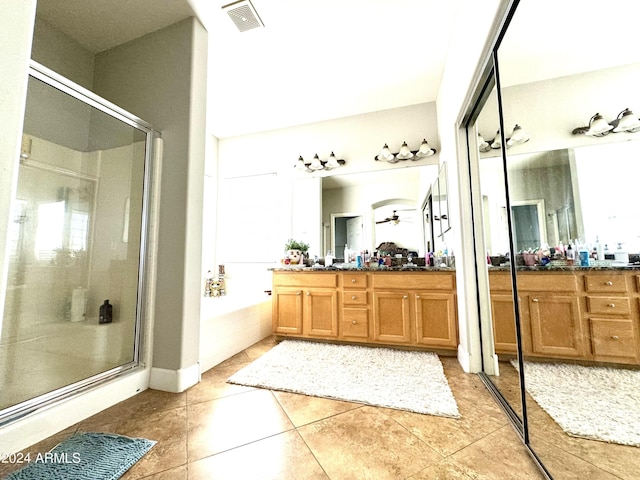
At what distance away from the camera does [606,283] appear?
1.02m

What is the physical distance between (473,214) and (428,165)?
→ 46.3 inches

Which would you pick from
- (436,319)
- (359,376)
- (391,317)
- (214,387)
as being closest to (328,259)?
(391,317)

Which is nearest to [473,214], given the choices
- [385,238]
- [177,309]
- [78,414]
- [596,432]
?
[385,238]

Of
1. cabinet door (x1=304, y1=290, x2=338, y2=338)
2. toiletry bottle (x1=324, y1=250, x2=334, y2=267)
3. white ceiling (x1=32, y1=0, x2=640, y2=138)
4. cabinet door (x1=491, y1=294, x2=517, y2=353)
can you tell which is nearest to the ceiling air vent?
white ceiling (x1=32, y1=0, x2=640, y2=138)

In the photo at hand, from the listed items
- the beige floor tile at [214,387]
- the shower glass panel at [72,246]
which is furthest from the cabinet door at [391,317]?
the shower glass panel at [72,246]

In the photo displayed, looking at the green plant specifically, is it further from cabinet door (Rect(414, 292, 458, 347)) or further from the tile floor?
the tile floor

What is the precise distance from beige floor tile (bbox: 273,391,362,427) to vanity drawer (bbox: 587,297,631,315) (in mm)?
1199

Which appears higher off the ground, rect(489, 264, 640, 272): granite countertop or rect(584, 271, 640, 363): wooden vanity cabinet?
rect(489, 264, 640, 272): granite countertop

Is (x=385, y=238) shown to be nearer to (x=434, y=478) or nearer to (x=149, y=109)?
(x=434, y=478)

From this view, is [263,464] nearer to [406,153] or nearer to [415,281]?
[415,281]

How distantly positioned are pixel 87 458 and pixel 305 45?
9.55 feet

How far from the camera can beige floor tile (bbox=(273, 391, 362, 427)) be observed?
1.41m

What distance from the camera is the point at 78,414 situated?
138 centimetres

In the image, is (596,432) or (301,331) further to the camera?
(301,331)
